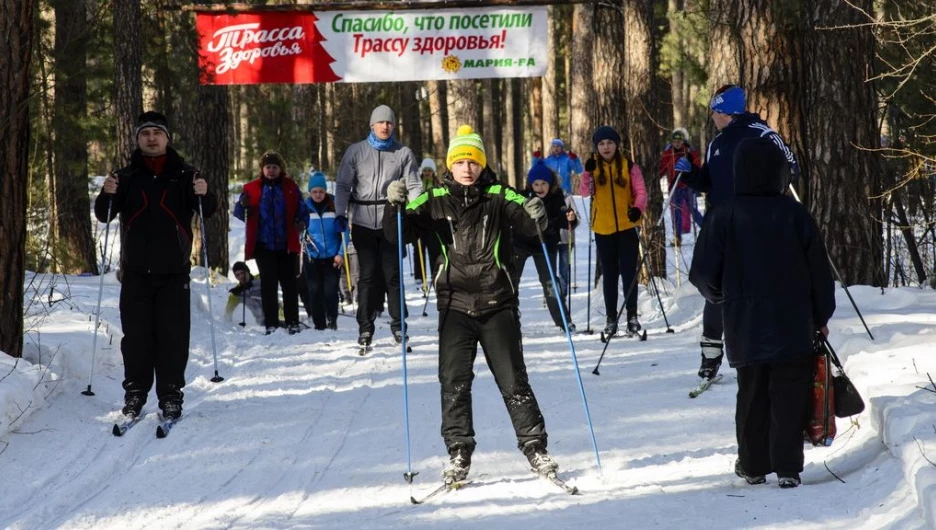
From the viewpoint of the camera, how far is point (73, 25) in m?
13.7

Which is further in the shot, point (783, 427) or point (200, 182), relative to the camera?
point (200, 182)

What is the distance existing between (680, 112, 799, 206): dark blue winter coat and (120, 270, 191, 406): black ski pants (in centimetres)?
371

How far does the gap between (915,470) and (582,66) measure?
84.6ft

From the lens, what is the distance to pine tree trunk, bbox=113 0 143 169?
13.2 metres


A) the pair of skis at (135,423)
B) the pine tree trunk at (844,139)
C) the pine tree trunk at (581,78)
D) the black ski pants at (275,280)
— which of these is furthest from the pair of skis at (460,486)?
the pine tree trunk at (581,78)

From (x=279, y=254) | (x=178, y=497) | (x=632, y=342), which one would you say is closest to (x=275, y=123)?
(x=279, y=254)

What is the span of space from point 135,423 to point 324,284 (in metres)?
6.41

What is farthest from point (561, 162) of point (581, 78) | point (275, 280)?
point (275, 280)

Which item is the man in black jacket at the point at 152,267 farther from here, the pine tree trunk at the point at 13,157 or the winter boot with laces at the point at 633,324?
the winter boot with laces at the point at 633,324

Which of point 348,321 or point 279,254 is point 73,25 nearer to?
point 279,254

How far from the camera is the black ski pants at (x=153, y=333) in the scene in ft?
24.4

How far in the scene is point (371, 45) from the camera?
14.6 meters

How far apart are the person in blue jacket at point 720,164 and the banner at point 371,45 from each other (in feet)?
22.1

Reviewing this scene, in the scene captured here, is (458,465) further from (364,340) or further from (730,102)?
(364,340)
